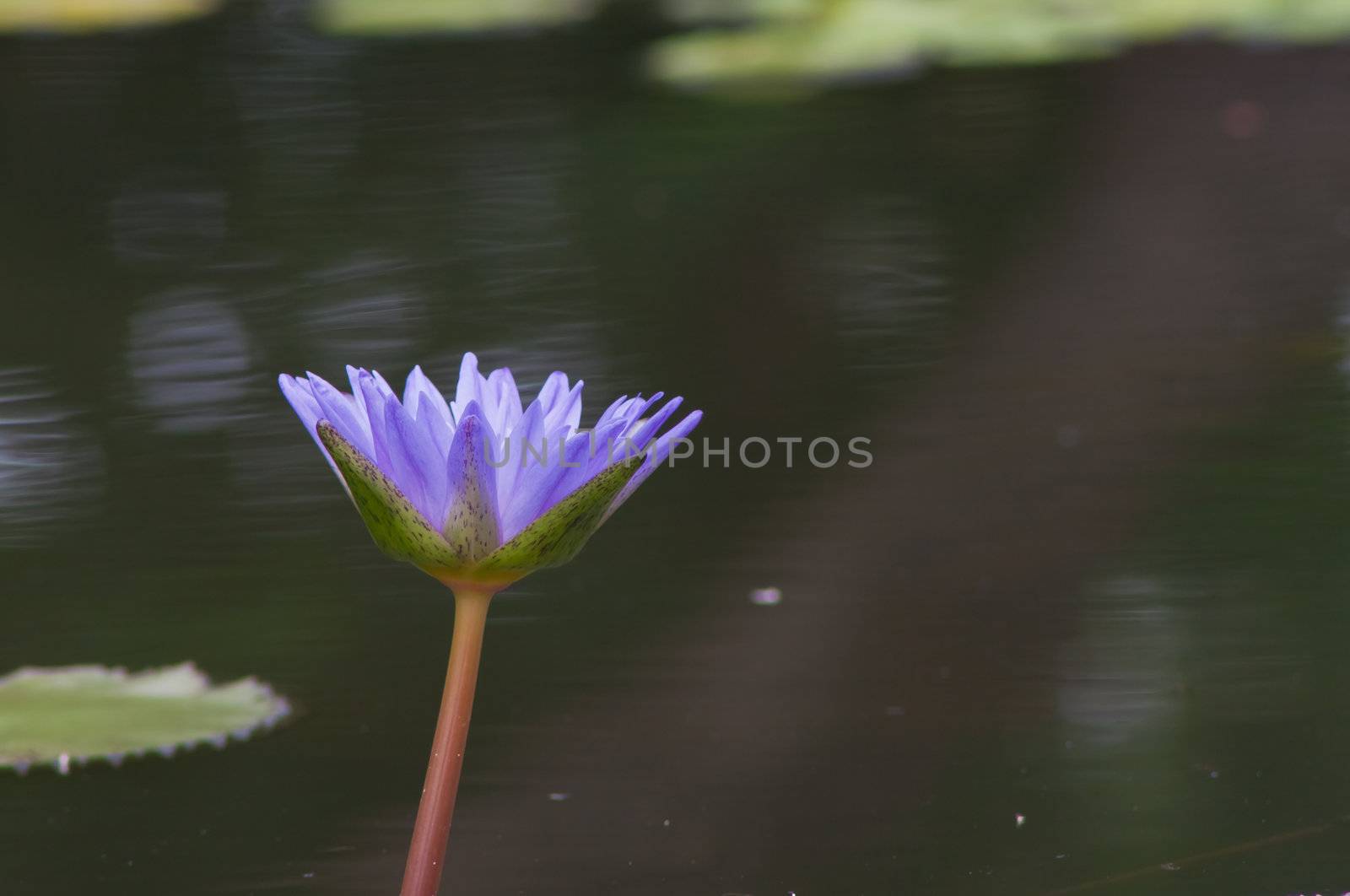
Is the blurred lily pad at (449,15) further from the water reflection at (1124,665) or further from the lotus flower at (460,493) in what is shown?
the lotus flower at (460,493)

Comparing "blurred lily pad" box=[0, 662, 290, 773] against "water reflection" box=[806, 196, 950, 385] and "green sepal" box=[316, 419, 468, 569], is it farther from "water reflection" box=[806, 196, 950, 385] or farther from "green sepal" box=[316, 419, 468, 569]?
"water reflection" box=[806, 196, 950, 385]

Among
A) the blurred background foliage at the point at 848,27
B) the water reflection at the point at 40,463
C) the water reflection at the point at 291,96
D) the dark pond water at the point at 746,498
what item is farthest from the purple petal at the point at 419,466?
the blurred background foliage at the point at 848,27

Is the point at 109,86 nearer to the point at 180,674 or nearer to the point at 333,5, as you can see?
the point at 333,5

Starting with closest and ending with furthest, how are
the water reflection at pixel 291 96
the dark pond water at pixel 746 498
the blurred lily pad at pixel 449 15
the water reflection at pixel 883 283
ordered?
the dark pond water at pixel 746 498, the water reflection at pixel 883 283, the water reflection at pixel 291 96, the blurred lily pad at pixel 449 15

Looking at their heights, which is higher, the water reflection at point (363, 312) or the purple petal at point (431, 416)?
the purple petal at point (431, 416)

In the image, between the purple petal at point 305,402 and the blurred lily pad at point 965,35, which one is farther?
the blurred lily pad at point 965,35

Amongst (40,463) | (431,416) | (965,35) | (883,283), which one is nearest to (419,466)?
(431,416)
